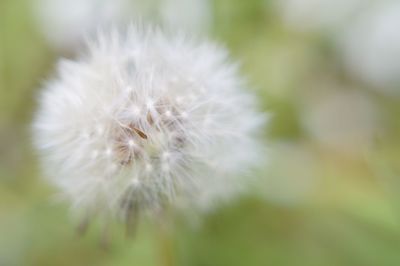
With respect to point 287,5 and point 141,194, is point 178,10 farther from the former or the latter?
point 141,194

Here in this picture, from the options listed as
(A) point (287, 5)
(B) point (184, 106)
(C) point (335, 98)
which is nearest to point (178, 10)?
(A) point (287, 5)

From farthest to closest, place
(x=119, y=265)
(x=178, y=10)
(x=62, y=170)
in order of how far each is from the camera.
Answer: (x=178, y=10), (x=119, y=265), (x=62, y=170)

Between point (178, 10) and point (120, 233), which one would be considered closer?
point (120, 233)

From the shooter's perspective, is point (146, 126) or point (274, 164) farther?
point (274, 164)

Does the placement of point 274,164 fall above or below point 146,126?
above

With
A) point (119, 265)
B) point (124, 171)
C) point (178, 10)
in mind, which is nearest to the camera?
point (124, 171)
